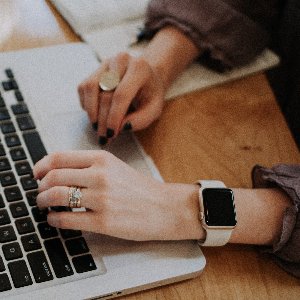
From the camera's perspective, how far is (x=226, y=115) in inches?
33.1

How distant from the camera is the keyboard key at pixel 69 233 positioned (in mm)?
627

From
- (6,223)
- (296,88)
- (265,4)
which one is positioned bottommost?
(296,88)

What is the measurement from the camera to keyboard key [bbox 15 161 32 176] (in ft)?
2.22

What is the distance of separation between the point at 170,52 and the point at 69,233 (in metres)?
0.38

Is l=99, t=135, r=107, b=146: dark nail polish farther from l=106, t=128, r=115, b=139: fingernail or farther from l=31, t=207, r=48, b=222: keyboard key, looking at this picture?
l=31, t=207, r=48, b=222: keyboard key

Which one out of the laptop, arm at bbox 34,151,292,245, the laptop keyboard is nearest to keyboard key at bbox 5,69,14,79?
the laptop

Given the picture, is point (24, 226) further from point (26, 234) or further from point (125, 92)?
point (125, 92)

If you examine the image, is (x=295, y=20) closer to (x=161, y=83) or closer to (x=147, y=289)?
(x=161, y=83)

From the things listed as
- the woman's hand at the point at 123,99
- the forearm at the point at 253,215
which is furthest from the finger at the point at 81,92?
the forearm at the point at 253,215

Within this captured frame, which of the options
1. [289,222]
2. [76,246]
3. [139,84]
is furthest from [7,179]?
[289,222]

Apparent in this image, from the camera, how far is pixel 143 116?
0.77 metres

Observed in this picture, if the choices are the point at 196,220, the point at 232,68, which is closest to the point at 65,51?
the point at 232,68

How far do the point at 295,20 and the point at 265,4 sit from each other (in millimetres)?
166

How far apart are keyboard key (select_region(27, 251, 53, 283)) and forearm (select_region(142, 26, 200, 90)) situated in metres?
0.38
